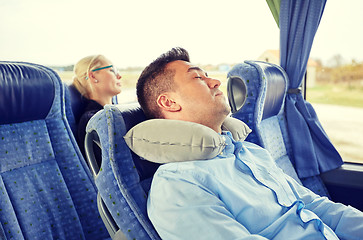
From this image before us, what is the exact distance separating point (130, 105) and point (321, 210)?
930mm

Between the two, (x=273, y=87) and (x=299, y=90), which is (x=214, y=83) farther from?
(x=299, y=90)

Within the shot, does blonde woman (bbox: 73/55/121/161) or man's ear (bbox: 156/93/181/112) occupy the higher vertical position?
man's ear (bbox: 156/93/181/112)

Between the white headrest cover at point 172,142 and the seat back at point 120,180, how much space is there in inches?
2.2

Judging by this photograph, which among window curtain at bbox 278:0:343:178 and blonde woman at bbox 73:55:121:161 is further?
blonde woman at bbox 73:55:121:161

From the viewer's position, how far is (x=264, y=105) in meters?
2.17

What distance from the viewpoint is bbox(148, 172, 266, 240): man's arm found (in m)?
0.93

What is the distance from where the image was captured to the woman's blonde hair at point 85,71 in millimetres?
2908

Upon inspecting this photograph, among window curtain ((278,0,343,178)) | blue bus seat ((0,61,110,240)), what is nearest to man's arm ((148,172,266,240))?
blue bus seat ((0,61,110,240))

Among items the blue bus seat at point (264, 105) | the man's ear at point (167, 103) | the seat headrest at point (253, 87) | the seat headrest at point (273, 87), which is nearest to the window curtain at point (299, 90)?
the blue bus seat at point (264, 105)

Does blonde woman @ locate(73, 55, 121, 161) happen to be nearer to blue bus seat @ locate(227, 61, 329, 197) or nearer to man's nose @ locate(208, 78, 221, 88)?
blue bus seat @ locate(227, 61, 329, 197)

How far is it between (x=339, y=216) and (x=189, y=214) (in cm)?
75

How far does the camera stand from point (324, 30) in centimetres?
277

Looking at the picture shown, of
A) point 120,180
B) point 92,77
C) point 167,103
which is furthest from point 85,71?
point 120,180

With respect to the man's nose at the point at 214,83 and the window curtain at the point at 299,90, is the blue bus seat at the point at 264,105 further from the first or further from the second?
the man's nose at the point at 214,83
